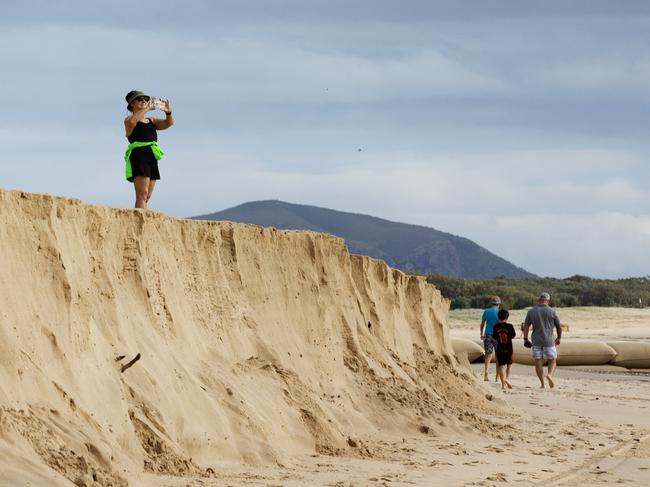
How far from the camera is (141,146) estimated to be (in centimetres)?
1205

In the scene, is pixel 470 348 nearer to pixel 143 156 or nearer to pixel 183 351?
pixel 143 156

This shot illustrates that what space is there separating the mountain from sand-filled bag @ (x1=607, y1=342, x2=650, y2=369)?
335 ft

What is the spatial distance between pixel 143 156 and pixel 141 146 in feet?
0.34

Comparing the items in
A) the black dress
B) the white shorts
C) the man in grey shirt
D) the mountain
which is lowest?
the white shorts

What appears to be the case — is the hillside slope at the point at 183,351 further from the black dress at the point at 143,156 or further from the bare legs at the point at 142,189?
the black dress at the point at 143,156

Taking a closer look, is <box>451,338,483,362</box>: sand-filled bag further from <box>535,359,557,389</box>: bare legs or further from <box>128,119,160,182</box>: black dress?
<box>128,119,160,182</box>: black dress

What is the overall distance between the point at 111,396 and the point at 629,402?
1183cm

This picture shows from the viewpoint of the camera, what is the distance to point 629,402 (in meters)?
19.2

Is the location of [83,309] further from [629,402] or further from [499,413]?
[629,402]

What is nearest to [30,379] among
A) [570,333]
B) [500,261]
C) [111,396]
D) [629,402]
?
[111,396]

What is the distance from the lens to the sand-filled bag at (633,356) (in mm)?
29031

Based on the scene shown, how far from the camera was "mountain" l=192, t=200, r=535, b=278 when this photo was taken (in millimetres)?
139500

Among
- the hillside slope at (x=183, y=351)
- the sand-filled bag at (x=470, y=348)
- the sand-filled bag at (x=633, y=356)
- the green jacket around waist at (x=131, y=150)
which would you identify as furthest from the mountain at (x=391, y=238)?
the green jacket around waist at (x=131, y=150)

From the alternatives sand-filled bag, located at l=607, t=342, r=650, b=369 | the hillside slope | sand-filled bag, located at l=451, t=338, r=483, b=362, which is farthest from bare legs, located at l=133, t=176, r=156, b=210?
sand-filled bag, located at l=607, t=342, r=650, b=369
